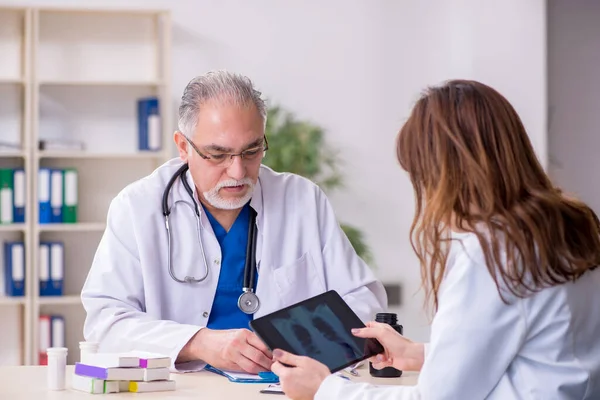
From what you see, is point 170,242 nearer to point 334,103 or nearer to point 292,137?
point 292,137

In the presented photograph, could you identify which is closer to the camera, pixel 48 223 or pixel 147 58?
pixel 48 223

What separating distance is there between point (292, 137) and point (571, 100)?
1835 millimetres

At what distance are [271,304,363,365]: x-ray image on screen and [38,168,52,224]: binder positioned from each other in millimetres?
2926

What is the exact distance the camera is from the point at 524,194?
4.85 feet

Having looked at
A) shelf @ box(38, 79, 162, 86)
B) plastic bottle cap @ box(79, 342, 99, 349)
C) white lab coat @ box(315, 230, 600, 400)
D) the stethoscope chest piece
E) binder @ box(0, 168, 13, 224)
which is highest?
shelf @ box(38, 79, 162, 86)

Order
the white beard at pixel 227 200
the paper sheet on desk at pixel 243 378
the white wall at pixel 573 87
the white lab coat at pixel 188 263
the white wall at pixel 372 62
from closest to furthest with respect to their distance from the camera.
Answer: the paper sheet on desk at pixel 243 378 → the white lab coat at pixel 188 263 → the white beard at pixel 227 200 → the white wall at pixel 372 62 → the white wall at pixel 573 87

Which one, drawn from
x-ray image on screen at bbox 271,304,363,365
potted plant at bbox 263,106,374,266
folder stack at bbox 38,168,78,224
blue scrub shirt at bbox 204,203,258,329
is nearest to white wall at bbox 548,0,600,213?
potted plant at bbox 263,106,374,266

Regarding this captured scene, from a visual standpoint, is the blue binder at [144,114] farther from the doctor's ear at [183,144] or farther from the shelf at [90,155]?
the doctor's ear at [183,144]

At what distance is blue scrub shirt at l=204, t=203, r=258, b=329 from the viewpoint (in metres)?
2.38

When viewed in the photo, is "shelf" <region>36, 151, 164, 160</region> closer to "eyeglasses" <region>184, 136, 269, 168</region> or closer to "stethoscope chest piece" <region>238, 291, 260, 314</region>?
"eyeglasses" <region>184, 136, 269, 168</region>

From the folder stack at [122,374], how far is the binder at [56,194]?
2.67m

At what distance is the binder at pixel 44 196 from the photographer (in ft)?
14.5

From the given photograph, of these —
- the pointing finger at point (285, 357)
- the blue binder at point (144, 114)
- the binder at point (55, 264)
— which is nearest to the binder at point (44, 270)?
the binder at point (55, 264)

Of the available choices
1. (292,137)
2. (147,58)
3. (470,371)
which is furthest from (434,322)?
(147,58)
